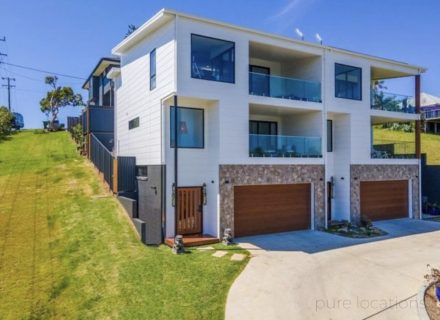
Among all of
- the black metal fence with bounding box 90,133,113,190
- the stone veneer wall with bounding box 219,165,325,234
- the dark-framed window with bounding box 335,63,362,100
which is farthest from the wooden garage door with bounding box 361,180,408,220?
the black metal fence with bounding box 90,133,113,190

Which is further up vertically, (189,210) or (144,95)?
(144,95)

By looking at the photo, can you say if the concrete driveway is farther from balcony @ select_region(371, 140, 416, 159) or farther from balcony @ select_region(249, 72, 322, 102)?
balcony @ select_region(249, 72, 322, 102)

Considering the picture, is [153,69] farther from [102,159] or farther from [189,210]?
[102,159]

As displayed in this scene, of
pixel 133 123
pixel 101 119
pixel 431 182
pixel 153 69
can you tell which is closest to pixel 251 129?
pixel 153 69

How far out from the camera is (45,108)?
125 ft

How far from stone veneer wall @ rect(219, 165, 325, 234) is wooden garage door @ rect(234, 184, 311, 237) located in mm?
379

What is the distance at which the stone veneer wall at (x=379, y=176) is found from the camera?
17578mm

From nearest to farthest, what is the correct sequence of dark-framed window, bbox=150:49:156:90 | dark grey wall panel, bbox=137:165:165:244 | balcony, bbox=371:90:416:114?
dark grey wall panel, bbox=137:165:165:244
dark-framed window, bbox=150:49:156:90
balcony, bbox=371:90:416:114

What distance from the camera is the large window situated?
526 inches

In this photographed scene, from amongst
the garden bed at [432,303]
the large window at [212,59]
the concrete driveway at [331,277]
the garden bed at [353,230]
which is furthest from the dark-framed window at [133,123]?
the garden bed at [432,303]

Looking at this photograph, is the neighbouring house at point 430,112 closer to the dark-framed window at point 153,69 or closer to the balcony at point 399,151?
the balcony at point 399,151

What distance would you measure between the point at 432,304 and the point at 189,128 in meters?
10.1

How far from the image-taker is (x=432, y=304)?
791 cm

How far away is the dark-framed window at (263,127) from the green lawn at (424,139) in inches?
792
